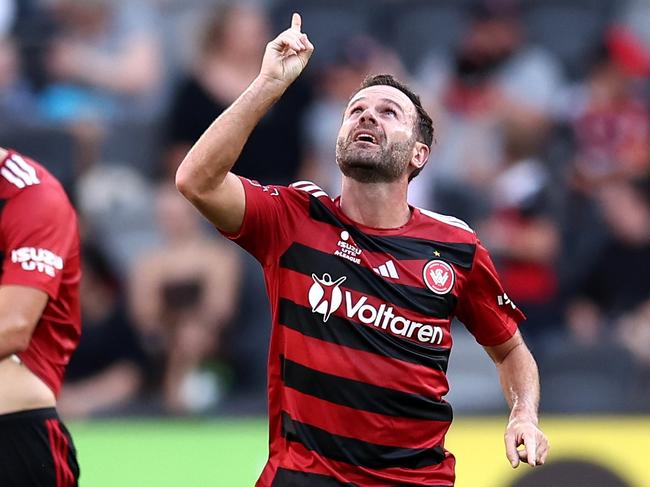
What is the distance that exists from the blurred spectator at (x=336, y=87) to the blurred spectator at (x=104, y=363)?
1923 millimetres

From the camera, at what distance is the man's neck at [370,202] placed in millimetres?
4969

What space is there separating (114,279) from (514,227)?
9.10 ft

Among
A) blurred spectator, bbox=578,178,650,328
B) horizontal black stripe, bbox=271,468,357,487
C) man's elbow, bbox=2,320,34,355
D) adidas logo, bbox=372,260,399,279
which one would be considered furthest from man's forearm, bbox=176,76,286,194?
blurred spectator, bbox=578,178,650,328

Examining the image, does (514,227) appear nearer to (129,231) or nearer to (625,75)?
(625,75)

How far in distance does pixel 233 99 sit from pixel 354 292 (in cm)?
499

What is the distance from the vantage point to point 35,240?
194 inches

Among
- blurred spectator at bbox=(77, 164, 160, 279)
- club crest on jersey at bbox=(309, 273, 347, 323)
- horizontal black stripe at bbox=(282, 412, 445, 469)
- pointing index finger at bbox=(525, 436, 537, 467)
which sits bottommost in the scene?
horizontal black stripe at bbox=(282, 412, 445, 469)

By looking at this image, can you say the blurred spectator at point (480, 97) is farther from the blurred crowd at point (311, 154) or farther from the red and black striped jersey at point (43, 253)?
the red and black striped jersey at point (43, 253)

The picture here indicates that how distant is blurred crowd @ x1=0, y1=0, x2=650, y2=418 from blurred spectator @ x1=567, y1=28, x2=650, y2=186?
1cm

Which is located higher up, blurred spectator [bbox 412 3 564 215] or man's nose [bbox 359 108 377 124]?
blurred spectator [bbox 412 3 564 215]

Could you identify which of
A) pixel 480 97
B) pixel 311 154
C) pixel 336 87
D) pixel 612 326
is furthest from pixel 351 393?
pixel 480 97

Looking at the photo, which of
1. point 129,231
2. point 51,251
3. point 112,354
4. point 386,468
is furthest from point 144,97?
point 386,468

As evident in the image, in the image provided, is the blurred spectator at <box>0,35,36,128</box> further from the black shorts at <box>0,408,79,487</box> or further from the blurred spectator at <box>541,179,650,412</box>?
the black shorts at <box>0,408,79,487</box>

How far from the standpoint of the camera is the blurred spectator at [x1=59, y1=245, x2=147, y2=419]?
8586mm
